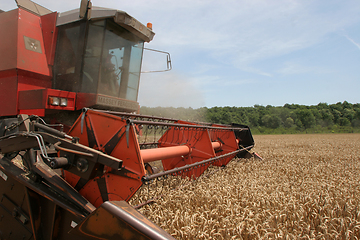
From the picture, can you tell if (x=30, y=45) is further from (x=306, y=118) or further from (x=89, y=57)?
(x=306, y=118)

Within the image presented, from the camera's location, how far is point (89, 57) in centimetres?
369

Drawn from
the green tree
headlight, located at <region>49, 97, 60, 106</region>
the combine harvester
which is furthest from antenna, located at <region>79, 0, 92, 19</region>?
the green tree

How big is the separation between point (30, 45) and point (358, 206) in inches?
195

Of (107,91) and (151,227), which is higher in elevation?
(107,91)

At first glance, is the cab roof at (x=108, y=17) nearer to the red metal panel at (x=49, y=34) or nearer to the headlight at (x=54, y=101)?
the red metal panel at (x=49, y=34)

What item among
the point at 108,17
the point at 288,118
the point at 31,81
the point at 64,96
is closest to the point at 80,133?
the point at 64,96

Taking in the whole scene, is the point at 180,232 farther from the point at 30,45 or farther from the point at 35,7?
the point at 35,7

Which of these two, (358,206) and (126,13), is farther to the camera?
(126,13)

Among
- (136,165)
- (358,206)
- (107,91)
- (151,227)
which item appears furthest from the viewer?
(107,91)

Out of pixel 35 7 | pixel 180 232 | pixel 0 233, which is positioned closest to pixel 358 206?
pixel 180 232

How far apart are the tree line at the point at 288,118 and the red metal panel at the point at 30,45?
22.4 m

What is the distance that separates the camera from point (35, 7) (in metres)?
4.05

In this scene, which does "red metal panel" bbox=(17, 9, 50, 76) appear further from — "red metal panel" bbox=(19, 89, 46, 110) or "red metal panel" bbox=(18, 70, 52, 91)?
"red metal panel" bbox=(19, 89, 46, 110)

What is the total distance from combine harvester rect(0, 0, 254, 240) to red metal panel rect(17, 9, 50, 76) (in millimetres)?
17
